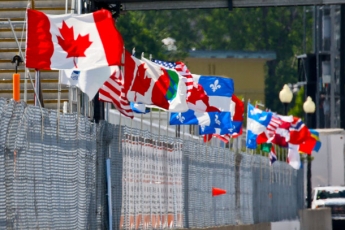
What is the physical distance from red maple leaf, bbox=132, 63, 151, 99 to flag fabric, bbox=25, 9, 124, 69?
4173mm

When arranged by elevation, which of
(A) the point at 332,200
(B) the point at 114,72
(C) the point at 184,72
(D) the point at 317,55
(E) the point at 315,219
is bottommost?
(E) the point at 315,219

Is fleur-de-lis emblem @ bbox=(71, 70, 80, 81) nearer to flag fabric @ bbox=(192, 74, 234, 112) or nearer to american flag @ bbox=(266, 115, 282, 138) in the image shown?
flag fabric @ bbox=(192, 74, 234, 112)

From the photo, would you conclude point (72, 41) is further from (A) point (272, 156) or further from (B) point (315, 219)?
(B) point (315, 219)

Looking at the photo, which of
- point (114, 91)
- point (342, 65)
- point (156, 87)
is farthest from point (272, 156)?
point (342, 65)

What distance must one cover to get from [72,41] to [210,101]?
1144 cm

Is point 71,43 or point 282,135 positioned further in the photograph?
point 282,135

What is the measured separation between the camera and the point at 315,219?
40531mm

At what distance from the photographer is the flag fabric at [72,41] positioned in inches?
655

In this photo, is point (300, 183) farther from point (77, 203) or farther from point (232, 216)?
point (77, 203)

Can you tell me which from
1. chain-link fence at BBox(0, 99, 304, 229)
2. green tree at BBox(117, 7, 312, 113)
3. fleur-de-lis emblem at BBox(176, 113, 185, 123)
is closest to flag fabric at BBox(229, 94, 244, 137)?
chain-link fence at BBox(0, 99, 304, 229)

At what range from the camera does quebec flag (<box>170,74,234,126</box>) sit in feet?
92.0

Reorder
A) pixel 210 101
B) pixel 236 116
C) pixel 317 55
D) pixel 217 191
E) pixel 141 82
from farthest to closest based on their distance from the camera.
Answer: pixel 317 55
pixel 236 116
pixel 217 191
pixel 210 101
pixel 141 82

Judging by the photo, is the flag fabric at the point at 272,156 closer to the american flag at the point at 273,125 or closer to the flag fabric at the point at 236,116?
the american flag at the point at 273,125

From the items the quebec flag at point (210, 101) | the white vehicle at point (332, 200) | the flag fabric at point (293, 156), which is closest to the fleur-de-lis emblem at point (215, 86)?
the quebec flag at point (210, 101)
